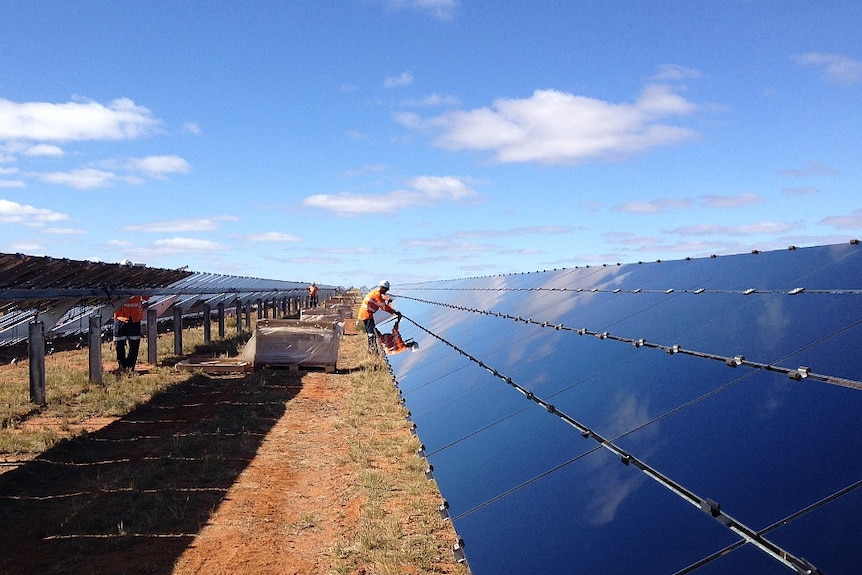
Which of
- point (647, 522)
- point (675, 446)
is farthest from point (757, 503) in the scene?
point (675, 446)

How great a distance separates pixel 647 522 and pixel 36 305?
16.6 meters

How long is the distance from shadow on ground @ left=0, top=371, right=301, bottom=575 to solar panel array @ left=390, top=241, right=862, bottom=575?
3.08 metres

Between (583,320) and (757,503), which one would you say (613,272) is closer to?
(583,320)

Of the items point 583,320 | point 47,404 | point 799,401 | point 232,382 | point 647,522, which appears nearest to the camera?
point 647,522

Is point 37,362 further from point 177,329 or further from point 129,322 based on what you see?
point 177,329

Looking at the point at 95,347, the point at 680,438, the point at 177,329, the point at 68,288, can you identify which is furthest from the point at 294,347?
the point at 680,438

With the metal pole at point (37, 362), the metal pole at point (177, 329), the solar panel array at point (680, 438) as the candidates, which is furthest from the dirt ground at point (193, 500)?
the metal pole at point (177, 329)

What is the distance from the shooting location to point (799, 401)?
3.71m

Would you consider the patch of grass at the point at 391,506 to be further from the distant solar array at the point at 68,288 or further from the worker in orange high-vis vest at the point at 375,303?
the distant solar array at the point at 68,288

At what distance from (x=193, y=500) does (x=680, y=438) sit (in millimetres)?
7012

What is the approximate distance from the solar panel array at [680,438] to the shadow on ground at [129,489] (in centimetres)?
308

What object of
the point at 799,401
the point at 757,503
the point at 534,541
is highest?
the point at 799,401

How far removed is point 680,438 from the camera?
12.9ft

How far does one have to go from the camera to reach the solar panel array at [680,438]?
9.47 ft
